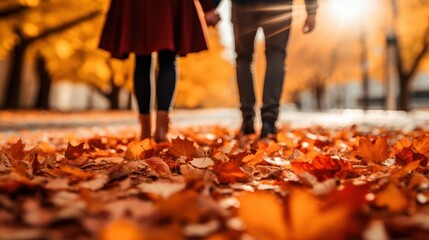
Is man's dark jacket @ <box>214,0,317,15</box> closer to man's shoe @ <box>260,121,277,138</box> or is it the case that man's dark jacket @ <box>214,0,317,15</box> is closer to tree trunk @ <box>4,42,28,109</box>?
man's shoe @ <box>260,121,277,138</box>

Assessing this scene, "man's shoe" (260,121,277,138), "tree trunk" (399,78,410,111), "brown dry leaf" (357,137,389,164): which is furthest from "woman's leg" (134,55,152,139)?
"tree trunk" (399,78,410,111)

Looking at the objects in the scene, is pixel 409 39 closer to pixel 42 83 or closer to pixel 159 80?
pixel 42 83

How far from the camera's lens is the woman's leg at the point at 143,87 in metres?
3.12

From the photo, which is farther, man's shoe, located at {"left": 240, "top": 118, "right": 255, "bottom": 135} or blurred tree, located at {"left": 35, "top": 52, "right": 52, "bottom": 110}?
blurred tree, located at {"left": 35, "top": 52, "right": 52, "bottom": 110}

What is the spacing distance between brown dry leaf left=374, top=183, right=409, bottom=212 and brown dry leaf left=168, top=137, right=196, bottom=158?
3.50 feet

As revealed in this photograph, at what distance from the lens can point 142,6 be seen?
9.62ft

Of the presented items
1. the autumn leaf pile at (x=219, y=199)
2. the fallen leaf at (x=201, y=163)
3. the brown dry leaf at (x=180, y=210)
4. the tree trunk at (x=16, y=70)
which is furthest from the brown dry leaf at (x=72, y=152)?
the tree trunk at (x=16, y=70)

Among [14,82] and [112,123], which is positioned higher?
[14,82]

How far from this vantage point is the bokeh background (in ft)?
35.4

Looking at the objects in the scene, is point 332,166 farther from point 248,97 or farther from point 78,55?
point 78,55

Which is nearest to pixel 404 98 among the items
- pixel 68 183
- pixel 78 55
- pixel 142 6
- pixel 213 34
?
pixel 213 34

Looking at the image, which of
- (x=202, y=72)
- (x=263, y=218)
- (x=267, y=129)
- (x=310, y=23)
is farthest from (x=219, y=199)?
(x=202, y=72)

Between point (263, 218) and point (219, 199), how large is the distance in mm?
430

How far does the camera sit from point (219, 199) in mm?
1323
